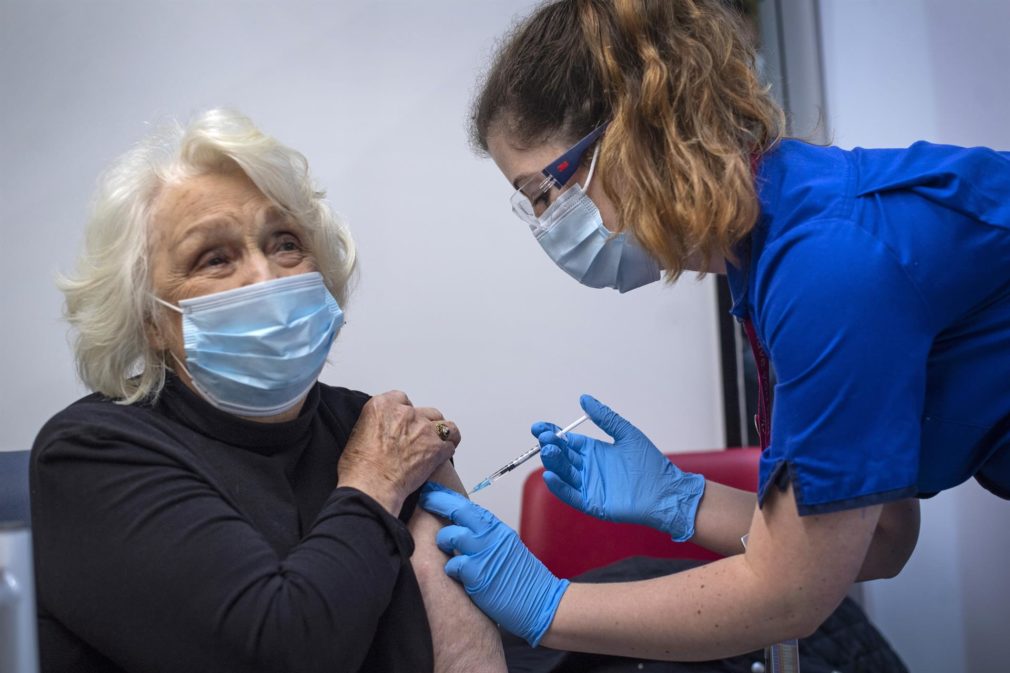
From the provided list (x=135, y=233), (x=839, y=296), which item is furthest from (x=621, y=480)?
(x=135, y=233)

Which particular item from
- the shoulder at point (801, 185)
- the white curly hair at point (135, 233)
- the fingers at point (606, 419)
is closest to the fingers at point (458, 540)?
the fingers at point (606, 419)

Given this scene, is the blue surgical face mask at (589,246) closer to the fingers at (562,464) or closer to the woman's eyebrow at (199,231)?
the fingers at (562,464)

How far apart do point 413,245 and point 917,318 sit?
5.40 feet

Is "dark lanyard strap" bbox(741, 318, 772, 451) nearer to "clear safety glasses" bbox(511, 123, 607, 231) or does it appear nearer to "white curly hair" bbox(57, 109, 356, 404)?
"clear safety glasses" bbox(511, 123, 607, 231)

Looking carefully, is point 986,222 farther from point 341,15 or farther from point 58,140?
point 58,140

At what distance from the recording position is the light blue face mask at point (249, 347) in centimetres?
122

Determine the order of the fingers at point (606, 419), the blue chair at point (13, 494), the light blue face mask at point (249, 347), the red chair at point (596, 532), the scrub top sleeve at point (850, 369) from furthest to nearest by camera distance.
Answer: the red chair at point (596, 532), the fingers at point (606, 419), the blue chair at point (13, 494), the light blue face mask at point (249, 347), the scrub top sleeve at point (850, 369)

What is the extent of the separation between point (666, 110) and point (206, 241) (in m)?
0.69

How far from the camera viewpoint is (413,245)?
2.46 metres

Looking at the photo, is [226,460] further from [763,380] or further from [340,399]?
[763,380]

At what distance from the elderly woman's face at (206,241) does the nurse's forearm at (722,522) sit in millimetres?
854

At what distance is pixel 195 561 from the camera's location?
103 centimetres

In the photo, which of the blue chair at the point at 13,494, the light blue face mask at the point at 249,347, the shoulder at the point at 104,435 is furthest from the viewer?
the blue chair at the point at 13,494

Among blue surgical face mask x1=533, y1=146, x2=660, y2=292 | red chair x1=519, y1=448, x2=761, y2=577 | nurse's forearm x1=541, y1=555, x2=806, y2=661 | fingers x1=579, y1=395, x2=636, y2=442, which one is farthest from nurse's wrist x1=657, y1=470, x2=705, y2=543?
red chair x1=519, y1=448, x2=761, y2=577
